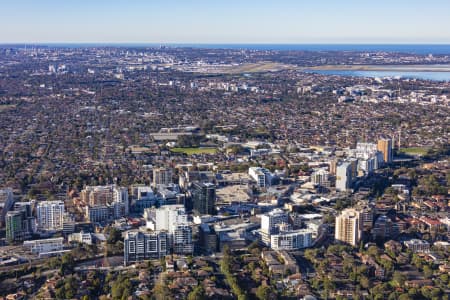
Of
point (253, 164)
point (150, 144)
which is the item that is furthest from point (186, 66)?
point (253, 164)

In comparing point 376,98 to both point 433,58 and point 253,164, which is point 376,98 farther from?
point 433,58

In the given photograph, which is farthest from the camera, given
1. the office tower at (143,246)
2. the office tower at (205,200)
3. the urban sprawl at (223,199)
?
the office tower at (205,200)

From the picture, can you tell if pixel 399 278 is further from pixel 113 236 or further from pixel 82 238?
pixel 82 238

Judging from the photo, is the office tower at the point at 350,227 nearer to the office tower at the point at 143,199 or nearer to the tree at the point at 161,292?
the tree at the point at 161,292

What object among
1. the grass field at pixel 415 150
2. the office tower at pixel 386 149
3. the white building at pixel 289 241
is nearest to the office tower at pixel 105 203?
the white building at pixel 289 241

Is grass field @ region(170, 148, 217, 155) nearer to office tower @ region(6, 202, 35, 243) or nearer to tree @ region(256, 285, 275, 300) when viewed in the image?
office tower @ region(6, 202, 35, 243)

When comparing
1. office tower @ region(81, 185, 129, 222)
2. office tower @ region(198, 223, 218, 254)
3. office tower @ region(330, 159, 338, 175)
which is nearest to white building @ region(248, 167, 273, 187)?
office tower @ region(330, 159, 338, 175)
